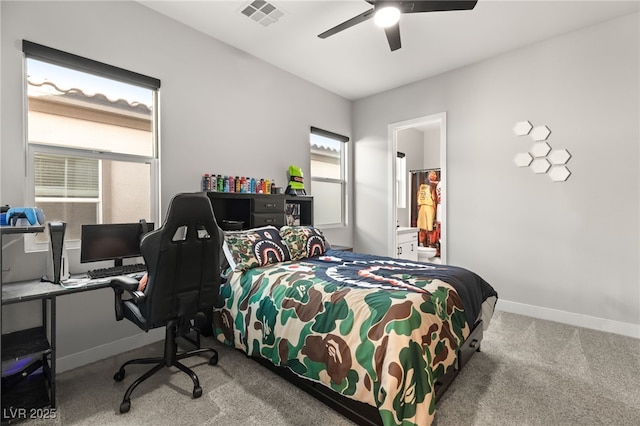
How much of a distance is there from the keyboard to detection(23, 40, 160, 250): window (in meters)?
0.37

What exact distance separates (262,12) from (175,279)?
8.32 feet

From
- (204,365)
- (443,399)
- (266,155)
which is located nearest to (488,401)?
(443,399)

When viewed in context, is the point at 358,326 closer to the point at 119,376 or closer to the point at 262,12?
the point at 119,376

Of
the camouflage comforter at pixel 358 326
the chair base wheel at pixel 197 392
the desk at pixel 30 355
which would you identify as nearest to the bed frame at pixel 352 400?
the camouflage comforter at pixel 358 326

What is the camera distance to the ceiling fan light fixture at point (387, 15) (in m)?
2.30

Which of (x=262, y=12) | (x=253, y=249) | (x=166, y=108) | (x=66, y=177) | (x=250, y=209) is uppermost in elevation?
(x=262, y=12)

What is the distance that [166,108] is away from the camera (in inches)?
115

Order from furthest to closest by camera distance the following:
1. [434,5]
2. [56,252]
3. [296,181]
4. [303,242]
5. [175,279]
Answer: [296,181]
[303,242]
[434,5]
[56,252]
[175,279]

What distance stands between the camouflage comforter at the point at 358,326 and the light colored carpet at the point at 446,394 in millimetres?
219

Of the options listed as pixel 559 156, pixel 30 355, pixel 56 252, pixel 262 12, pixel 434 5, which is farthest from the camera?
pixel 559 156

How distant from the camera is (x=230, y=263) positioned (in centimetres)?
260

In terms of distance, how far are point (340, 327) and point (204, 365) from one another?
1.30 meters

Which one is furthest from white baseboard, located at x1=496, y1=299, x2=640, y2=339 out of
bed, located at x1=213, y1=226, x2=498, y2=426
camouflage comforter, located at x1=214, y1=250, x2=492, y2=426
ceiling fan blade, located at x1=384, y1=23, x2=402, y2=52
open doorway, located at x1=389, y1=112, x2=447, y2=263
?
ceiling fan blade, located at x1=384, y1=23, x2=402, y2=52

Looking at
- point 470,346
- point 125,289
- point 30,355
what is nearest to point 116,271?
point 125,289
